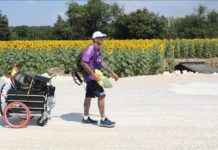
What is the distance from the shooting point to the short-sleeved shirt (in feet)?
25.8

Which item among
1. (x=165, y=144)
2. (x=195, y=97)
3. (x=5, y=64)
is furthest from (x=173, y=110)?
(x=5, y=64)

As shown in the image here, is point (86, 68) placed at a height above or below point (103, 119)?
above

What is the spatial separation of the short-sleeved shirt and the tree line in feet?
166

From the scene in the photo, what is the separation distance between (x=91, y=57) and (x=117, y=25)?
6013 cm

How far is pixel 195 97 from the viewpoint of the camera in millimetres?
11508

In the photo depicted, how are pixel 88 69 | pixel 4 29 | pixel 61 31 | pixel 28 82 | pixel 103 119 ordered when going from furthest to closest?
1. pixel 61 31
2. pixel 4 29
3. pixel 103 119
4. pixel 28 82
5. pixel 88 69

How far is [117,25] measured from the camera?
222 feet

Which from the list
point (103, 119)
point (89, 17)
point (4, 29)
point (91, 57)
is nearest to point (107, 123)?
point (103, 119)

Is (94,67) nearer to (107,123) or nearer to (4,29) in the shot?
(107,123)

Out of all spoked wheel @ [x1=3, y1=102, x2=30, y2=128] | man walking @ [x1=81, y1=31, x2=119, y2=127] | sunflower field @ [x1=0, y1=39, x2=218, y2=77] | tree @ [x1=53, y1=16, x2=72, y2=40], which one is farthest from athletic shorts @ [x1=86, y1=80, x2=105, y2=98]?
tree @ [x1=53, y1=16, x2=72, y2=40]

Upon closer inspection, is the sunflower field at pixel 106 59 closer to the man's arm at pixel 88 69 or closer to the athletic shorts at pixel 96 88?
the athletic shorts at pixel 96 88

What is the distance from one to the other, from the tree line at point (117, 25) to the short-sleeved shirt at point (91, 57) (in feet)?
166

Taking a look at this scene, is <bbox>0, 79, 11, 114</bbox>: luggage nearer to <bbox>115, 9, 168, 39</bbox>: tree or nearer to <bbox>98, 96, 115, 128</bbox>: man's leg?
<bbox>98, 96, 115, 128</bbox>: man's leg

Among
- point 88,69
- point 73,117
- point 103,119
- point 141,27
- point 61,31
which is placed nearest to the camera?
point 88,69
